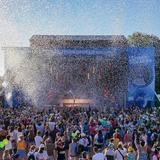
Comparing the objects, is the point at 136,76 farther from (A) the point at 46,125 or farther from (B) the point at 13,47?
(A) the point at 46,125

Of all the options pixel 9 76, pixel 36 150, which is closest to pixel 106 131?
pixel 36 150

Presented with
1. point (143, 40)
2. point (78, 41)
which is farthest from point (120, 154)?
point (143, 40)

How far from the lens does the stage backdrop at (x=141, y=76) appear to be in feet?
125

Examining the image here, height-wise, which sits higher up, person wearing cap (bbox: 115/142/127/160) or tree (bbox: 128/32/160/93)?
tree (bbox: 128/32/160/93)

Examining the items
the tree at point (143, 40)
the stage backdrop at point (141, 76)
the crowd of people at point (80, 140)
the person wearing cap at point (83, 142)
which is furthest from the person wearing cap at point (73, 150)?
the tree at point (143, 40)

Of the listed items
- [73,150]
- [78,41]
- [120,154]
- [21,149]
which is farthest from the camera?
[78,41]

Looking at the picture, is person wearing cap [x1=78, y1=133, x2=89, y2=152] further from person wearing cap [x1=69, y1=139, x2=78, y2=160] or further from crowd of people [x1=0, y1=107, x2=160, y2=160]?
person wearing cap [x1=69, y1=139, x2=78, y2=160]

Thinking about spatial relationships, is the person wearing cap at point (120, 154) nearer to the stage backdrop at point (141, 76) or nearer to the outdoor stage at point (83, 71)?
the outdoor stage at point (83, 71)

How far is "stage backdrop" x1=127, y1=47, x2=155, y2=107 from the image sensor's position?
125ft

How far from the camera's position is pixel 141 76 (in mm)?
38250

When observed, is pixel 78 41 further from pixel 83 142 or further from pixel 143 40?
pixel 83 142

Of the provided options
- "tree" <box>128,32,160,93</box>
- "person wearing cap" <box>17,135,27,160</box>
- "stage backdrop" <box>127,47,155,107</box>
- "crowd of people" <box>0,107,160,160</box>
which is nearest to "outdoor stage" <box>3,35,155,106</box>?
"stage backdrop" <box>127,47,155,107</box>

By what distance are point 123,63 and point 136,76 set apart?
2.19 metres

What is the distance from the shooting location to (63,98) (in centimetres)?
4288
